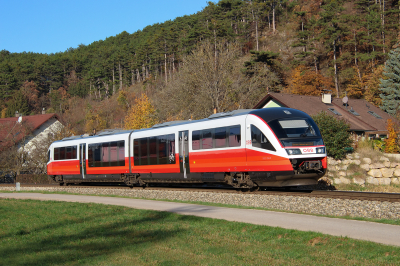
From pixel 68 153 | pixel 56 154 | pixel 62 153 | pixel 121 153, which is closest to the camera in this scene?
pixel 121 153

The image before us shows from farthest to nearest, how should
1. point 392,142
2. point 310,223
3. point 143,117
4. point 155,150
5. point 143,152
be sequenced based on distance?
point 143,117, point 392,142, point 143,152, point 155,150, point 310,223

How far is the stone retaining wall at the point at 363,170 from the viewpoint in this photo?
23.5 metres

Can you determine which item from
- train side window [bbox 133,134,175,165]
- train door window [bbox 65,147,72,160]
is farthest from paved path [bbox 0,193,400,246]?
train door window [bbox 65,147,72,160]

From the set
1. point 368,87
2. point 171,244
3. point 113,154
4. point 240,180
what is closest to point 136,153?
point 113,154

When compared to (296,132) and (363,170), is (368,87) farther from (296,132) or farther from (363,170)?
(296,132)

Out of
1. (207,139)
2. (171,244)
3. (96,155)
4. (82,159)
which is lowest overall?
(171,244)

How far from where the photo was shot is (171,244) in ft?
27.3

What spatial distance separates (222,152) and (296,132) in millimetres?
3530

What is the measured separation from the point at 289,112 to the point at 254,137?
1.89m

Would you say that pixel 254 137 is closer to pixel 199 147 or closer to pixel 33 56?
pixel 199 147

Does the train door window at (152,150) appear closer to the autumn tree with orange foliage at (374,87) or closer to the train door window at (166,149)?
the train door window at (166,149)

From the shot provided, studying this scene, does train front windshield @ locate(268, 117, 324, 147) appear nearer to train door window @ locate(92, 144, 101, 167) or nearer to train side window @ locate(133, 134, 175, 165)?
train side window @ locate(133, 134, 175, 165)

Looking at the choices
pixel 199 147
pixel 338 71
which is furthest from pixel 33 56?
pixel 199 147

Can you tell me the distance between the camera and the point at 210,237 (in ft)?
29.1
